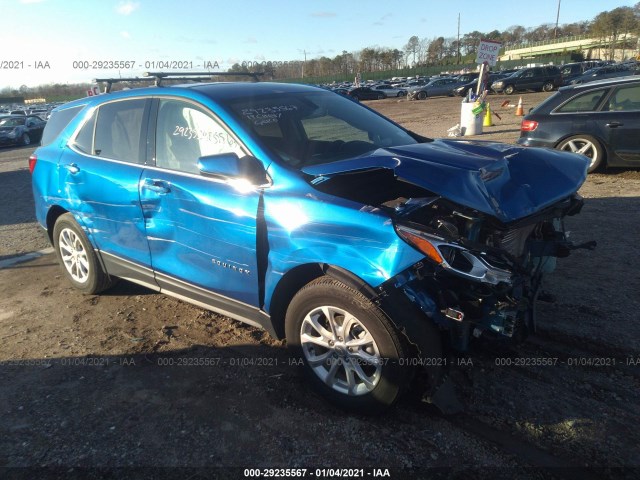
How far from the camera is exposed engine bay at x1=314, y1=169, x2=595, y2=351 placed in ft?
8.19

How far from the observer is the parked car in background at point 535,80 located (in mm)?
32594

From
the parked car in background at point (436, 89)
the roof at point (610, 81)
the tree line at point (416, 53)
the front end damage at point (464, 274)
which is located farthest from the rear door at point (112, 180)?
the tree line at point (416, 53)

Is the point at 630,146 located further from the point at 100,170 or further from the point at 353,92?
the point at 353,92

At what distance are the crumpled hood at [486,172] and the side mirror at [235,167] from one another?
1.02ft

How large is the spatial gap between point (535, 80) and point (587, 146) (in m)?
28.4

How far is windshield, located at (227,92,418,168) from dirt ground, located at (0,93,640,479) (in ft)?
5.00

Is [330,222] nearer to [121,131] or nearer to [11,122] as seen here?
[121,131]

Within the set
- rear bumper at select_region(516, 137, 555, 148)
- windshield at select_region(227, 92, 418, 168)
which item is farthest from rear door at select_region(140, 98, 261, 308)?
rear bumper at select_region(516, 137, 555, 148)

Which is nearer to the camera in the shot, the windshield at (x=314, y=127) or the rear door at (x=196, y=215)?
the rear door at (x=196, y=215)

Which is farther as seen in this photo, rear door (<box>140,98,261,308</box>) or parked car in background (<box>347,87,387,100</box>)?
parked car in background (<box>347,87,387,100</box>)

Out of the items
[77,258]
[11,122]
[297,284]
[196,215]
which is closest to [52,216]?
[77,258]

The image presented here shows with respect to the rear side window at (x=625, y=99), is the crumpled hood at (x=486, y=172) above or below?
below

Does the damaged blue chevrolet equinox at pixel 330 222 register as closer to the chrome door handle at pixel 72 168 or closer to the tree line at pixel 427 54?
the chrome door handle at pixel 72 168

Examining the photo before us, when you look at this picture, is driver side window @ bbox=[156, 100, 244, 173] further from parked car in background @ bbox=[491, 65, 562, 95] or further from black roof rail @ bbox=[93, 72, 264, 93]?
parked car in background @ bbox=[491, 65, 562, 95]
